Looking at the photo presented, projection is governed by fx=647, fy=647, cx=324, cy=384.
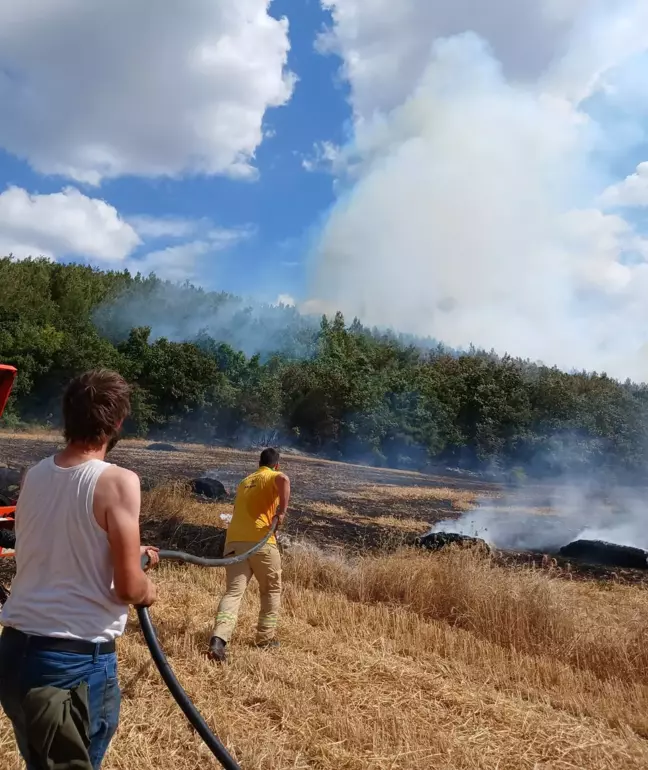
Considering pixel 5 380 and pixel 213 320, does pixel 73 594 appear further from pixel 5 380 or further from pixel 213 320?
pixel 213 320

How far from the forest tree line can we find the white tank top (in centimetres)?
2987

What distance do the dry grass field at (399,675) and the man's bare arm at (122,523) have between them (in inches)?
62.0

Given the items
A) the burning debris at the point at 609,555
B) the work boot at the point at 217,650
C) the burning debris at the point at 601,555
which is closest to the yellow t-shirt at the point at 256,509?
the work boot at the point at 217,650

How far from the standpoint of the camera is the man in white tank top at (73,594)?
1.92m

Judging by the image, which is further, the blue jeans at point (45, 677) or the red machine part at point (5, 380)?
the red machine part at point (5, 380)

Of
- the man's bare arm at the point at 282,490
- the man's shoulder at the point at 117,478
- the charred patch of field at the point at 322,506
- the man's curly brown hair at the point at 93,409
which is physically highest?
the man's curly brown hair at the point at 93,409

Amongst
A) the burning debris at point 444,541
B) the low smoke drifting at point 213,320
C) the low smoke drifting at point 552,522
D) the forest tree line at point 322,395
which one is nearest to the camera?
the burning debris at point 444,541

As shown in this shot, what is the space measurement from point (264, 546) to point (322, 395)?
3461cm

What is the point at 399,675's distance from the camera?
14.8 ft

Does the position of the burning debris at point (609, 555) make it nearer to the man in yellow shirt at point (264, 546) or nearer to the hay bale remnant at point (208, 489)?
the hay bale remnant at point (208, 489)

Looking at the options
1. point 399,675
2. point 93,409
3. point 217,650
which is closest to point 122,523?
point 93,409

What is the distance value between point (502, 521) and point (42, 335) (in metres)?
25.8

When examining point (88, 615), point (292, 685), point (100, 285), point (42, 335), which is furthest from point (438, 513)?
point (100, 285)

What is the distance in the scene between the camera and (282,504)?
520 cm
